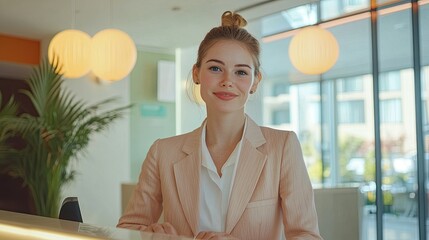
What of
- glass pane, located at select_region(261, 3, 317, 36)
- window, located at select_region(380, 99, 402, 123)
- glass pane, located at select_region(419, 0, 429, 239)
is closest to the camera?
glass pane, located at select_region(419, 0, 429, 239)

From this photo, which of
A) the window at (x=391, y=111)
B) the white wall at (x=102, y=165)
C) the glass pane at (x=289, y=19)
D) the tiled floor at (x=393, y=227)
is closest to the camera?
the tiled floor at (x=393, y=227)

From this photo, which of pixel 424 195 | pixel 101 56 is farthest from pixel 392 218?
pixel 101 56

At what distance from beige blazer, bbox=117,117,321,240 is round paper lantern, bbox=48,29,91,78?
4.23 m

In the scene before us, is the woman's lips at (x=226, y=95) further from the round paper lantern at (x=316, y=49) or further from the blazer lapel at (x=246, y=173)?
the round paper lantern at (x=316, y=49)

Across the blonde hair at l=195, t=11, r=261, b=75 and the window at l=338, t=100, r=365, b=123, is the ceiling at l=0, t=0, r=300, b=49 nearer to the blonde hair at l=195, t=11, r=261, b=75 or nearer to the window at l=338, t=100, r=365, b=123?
the window at l=338, t=100, r=365, b=123

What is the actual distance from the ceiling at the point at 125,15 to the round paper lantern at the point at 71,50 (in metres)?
0.72

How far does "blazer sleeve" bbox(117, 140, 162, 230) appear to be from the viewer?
1.68 m

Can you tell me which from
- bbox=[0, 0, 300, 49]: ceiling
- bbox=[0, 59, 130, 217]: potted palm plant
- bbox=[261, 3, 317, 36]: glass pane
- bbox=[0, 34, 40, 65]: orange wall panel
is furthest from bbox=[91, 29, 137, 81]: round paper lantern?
bbox=[0, 34, 40, 65]: orange wall panel

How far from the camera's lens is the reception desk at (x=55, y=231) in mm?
1242

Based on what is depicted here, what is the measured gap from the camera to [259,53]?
1.74 meters

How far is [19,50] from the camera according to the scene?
8.02 metres

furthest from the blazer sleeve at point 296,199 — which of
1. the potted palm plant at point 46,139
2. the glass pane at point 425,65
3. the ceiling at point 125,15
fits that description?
the ceiling at point 125,15

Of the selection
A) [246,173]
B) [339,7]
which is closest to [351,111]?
[339,7]

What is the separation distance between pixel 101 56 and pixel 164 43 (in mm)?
2695
